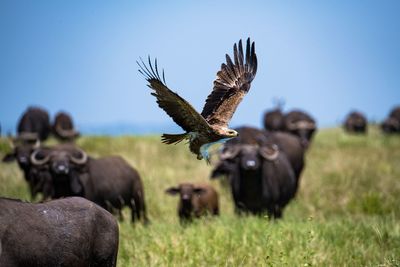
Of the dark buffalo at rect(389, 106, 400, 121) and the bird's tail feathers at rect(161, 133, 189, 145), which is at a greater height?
the dark buffalo at rect(389, 106, 400, 121)

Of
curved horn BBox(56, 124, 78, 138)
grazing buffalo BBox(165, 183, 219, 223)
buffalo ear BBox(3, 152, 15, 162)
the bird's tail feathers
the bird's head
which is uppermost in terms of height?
the bird's head

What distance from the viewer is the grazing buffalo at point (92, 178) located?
36.5 ft

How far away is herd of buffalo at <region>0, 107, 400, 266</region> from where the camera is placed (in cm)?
532

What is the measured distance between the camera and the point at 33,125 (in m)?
25.8

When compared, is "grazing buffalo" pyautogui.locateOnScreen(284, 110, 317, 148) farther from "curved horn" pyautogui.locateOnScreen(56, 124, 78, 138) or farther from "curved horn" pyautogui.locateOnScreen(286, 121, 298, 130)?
"curved horn" pyautogui.locateOnScreen(56, 124, 78, 138)

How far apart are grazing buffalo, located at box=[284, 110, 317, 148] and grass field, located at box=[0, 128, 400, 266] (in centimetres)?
164

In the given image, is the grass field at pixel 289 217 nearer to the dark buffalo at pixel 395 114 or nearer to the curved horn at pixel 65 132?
the curved horn at pixel 65 132

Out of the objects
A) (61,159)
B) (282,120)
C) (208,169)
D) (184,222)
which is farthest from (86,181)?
(282,120)

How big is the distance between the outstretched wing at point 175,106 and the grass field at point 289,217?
1.46 metres

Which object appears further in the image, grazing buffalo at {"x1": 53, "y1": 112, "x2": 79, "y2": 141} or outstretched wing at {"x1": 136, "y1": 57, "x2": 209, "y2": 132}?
grazing buffalo at {"x1": 53, "y1": 112, "x2": 79, "y2": 141}

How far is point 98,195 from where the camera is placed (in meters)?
11.6

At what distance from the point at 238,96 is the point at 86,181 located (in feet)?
14.9

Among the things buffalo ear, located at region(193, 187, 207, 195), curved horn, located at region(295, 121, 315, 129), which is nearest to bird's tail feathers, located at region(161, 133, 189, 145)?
buffalo ear, located at region(193, 187, 207, 195)

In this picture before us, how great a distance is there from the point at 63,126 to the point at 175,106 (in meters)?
24.7
